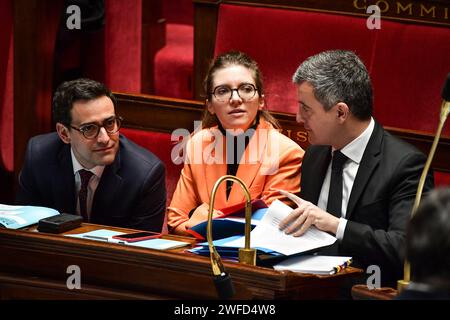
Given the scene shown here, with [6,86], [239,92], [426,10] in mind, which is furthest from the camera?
[6,86]

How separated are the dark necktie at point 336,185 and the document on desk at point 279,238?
16 centimetres

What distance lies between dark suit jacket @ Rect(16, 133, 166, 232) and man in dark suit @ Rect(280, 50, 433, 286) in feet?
0.99

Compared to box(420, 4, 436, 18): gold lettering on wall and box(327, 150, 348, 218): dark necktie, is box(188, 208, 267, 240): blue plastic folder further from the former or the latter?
box(420, 4, 436, 18): gold lettering on wall

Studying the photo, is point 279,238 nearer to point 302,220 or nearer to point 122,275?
point 302,220

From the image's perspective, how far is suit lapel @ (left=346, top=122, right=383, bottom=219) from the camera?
1508 millimetres

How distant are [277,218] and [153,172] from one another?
0.43 meters

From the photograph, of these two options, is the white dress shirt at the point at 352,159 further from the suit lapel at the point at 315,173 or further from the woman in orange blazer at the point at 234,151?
the woman in orange blazer at the point at 234,151

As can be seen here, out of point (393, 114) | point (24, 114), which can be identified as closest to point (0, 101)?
point (24, 114)

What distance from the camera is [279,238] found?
53.5 inches

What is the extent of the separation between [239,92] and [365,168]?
12.2 inches

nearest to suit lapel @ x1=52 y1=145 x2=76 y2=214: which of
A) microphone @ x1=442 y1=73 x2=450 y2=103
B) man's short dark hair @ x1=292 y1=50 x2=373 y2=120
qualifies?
man's short dark hair @ x1=292 y1=50 x2=373 y2=120

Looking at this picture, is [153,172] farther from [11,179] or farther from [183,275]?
[11,179]

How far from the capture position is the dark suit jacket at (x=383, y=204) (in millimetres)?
1434

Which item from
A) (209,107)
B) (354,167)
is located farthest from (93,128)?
(354,167)
